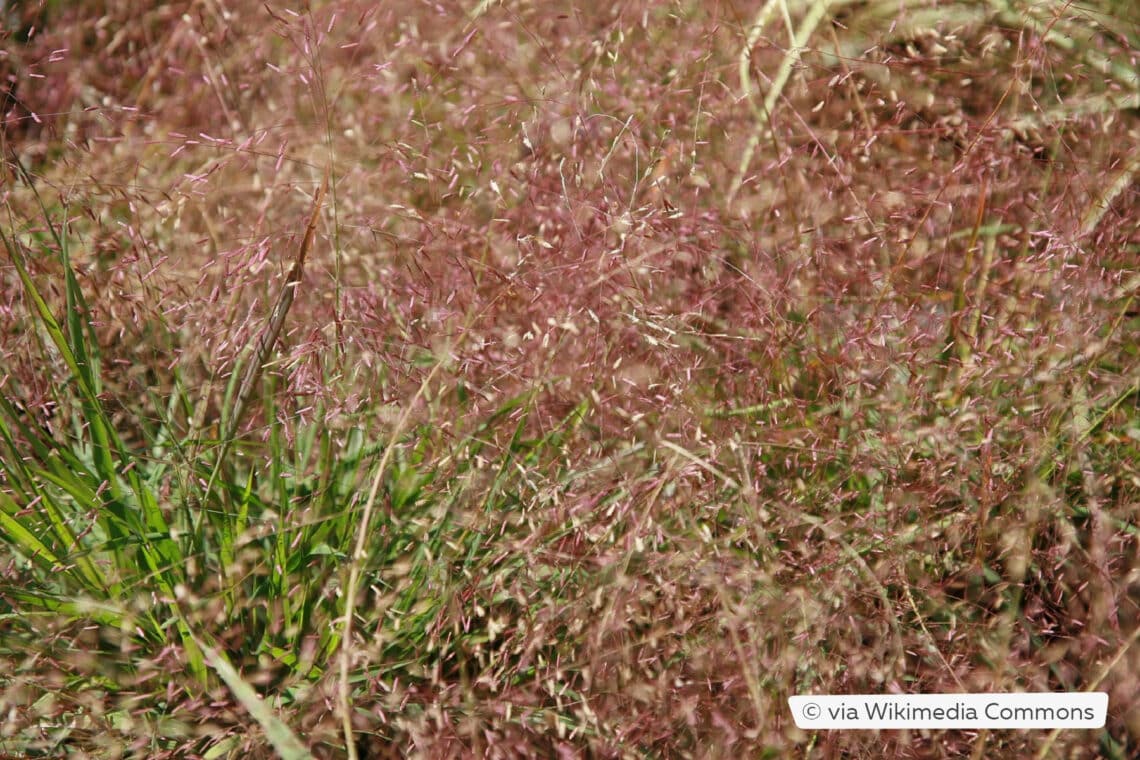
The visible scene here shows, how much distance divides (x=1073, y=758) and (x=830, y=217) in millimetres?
880

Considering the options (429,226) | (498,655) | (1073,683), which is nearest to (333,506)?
(498,655)

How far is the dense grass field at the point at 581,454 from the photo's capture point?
4.49ft

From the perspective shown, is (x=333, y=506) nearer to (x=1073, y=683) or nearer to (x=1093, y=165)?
(x=1073, y=683)

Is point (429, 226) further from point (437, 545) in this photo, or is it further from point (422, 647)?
point (422, 647)

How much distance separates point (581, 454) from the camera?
1.58 m

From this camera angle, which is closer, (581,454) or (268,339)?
(268,339)

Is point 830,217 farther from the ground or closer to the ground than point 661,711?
farther from the ground

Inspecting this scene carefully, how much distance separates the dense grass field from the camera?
4.49 feet

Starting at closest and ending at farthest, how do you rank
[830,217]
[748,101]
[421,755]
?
[421,755], [830,217], [748,101]

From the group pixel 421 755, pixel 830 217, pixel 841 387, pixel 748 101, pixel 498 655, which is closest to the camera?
pixel 421 755

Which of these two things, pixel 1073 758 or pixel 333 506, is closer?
pixel 1073 758

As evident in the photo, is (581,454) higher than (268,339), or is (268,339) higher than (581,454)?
(268,339)

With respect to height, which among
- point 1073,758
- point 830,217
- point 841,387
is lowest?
point 1073,758

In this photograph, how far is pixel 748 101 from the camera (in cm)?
200
